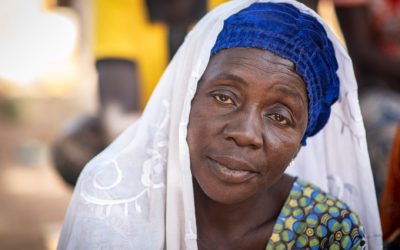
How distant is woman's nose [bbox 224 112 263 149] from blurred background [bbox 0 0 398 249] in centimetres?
169

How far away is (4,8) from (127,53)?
11.6 ft

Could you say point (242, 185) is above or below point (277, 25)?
below

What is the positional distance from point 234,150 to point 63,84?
6426 millimetres

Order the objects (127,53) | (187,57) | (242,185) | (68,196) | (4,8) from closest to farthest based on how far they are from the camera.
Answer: (242,185), (187,57), (127,53), (68,196), (4,8)

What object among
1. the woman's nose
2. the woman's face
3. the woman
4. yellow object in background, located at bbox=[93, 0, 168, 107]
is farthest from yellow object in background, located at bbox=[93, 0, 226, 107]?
the woman's nose

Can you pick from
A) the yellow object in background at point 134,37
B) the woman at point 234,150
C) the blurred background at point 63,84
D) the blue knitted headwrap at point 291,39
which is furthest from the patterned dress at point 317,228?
the yellow object in background at point 134,37

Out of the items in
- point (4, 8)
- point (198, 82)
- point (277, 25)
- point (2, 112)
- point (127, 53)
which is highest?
point (277, 25)

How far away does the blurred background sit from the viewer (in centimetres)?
431

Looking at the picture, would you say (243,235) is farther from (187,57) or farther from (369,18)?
(369,18)

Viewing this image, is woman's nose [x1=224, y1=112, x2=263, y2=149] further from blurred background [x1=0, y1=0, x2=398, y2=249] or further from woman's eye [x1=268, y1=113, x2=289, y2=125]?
blurred background [x1=0, y1=0, x2=398, y2=249]

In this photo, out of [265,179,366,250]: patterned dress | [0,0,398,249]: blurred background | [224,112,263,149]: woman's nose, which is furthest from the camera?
[0,0,398,249]: blurred background

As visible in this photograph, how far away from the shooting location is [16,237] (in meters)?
4.85

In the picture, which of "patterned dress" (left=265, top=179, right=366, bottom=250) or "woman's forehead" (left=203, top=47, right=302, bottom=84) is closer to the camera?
"woman's forehead" (left=203, top=47, right=302, bottom=84)

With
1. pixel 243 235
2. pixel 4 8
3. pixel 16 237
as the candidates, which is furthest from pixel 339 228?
pixel 4 8
